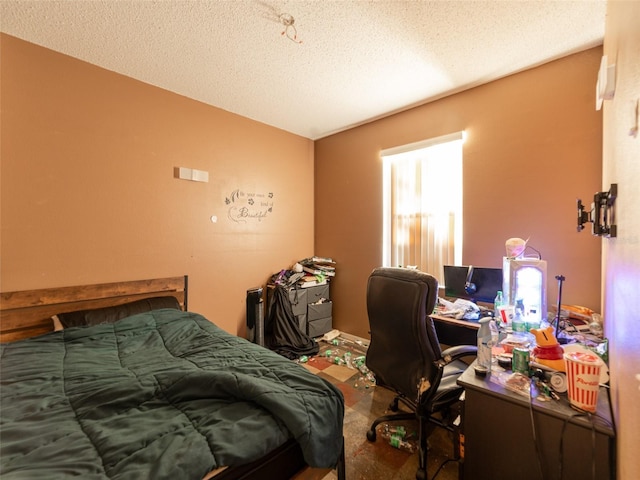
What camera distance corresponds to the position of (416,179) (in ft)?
9.86

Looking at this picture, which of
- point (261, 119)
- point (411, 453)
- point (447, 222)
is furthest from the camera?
point (261, 119)

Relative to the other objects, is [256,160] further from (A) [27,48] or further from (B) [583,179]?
(B) [583,179]

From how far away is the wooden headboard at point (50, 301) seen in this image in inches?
75.5

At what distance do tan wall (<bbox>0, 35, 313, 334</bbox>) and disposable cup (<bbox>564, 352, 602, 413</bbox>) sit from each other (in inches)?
113

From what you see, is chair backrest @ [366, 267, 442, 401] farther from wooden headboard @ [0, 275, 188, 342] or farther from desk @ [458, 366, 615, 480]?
wooden headboard @ [0, 275, 188, 342]

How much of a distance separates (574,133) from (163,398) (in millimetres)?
3087

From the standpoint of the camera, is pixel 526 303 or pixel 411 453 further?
Result: pixel 526 303

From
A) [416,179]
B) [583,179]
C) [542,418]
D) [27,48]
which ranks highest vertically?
[27,48]

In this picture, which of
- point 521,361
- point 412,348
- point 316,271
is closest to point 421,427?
point 412,348

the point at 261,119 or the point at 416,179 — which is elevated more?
the point at 261,119

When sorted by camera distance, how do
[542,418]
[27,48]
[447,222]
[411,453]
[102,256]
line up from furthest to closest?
[447,222]
[102,256]
[27,48]
[411,453]
[542,418]

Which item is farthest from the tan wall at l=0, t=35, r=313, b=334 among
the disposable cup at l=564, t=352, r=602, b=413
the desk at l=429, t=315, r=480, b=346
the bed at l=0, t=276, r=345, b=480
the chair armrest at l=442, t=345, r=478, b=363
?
the disposable cup at l=564, t=352, r=602, b=413

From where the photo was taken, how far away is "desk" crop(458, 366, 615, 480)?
37.6 inches

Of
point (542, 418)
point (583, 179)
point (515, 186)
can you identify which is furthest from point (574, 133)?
point (542, 418)
